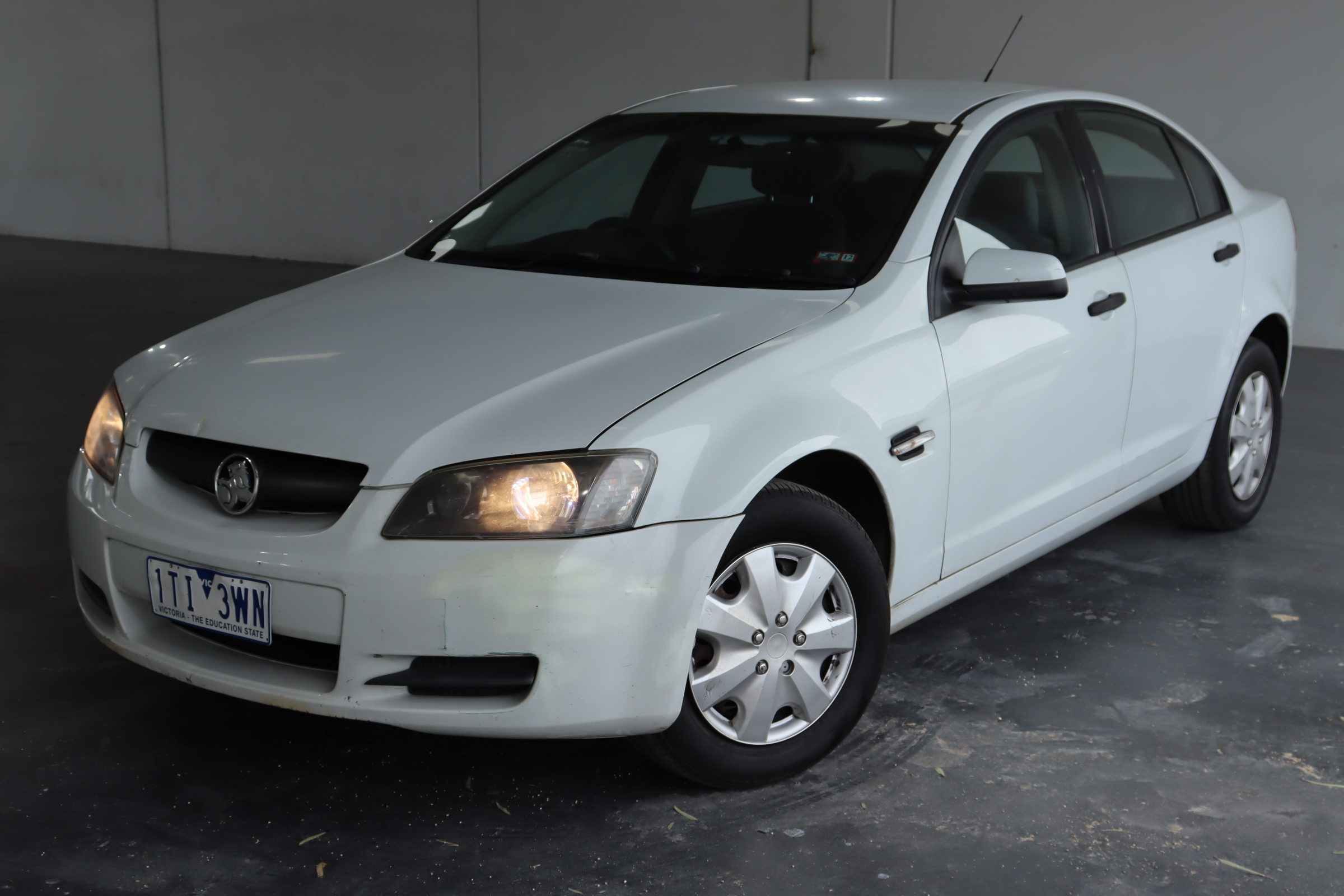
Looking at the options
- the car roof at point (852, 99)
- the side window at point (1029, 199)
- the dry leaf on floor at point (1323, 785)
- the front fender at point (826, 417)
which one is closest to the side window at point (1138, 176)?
the side window at point (1029, 199)

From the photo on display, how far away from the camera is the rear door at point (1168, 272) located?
3523 mm

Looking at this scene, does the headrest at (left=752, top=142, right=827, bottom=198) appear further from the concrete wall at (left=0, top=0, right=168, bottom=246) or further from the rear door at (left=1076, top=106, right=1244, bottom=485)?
the concrete wall at (left=0, top=0, right=168, bottom=246)

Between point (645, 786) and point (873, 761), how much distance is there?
0.48 m

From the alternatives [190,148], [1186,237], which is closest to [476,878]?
[1186,237]

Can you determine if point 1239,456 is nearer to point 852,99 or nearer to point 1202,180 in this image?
point 1202,180

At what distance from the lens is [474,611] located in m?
2.19

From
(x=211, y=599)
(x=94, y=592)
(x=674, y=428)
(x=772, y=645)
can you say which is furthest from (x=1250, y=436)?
(x=94, y=592)

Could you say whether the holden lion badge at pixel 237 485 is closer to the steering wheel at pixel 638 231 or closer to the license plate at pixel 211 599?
the license plate at pixel 211 599

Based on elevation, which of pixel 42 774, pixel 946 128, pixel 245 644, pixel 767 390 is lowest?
pixel 42 774

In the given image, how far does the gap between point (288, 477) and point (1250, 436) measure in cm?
316

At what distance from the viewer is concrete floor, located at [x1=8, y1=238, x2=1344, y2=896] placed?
2.32 meters

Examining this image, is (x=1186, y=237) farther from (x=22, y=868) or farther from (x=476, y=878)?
(x=22, y=868)

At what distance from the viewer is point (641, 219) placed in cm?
329

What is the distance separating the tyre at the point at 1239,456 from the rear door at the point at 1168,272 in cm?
17
